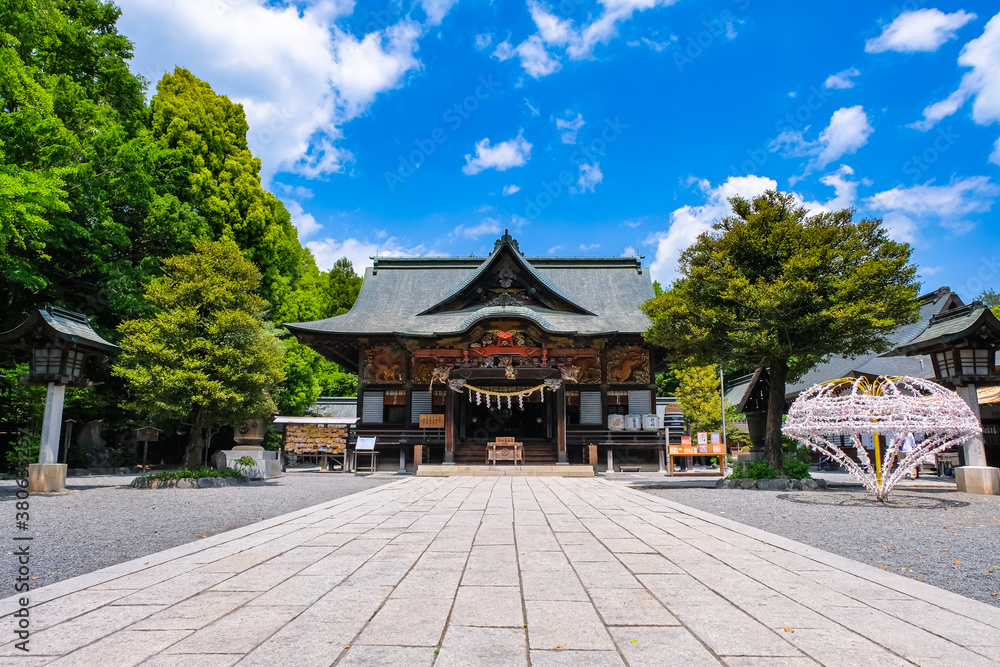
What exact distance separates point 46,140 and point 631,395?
65.2ft

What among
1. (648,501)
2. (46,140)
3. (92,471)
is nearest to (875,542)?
(648,501)

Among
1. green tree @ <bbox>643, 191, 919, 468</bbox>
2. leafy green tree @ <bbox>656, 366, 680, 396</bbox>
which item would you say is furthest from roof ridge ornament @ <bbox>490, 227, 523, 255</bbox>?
leafy green tree @ <bbox>656, 366, 680, 396</bbox>

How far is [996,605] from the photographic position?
3832 millimetres

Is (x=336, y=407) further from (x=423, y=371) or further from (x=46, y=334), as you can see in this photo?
(x=46, y=334)

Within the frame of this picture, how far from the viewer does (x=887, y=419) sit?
30.3 feet

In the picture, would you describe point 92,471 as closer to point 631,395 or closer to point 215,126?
point 215,126

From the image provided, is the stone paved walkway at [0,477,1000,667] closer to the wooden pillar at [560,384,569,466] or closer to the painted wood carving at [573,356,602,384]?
the wooden pillar at [560,384,569,466]

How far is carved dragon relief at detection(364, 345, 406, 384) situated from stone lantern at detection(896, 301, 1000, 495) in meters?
17.3

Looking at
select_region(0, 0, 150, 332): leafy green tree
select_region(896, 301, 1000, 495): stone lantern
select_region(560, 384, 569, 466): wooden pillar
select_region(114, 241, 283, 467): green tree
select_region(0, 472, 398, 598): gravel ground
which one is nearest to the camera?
select_region(0, 472, 398, 598): gravel ground

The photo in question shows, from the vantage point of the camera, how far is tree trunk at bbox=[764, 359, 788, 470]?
13.7 metres

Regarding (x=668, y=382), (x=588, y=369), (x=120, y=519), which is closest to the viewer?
(x=120, y=519)

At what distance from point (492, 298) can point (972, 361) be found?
16.4 m

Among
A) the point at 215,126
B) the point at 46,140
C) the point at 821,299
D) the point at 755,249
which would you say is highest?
the point at 215,126

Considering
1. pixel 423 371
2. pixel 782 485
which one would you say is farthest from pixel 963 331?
pixel 423 371
